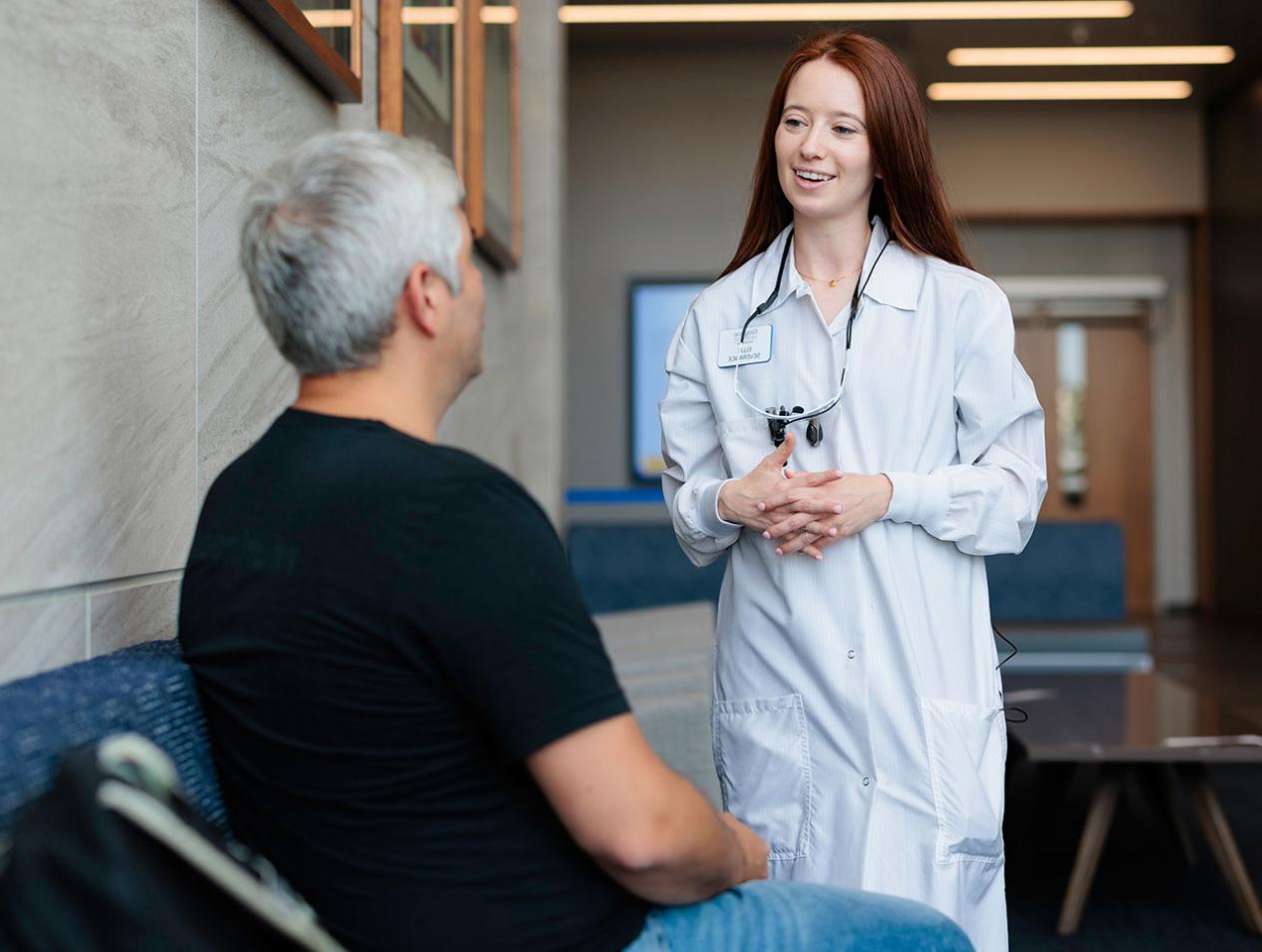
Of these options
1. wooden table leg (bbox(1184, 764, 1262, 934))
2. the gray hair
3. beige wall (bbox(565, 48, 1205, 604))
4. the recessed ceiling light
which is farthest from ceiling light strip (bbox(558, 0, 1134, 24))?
the gray hair

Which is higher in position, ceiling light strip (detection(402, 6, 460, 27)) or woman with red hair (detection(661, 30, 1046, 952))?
ceiling light strip (detection(402, 6, 460, 27))

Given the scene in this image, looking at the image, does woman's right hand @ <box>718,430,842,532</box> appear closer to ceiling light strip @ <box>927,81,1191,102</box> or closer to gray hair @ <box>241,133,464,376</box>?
gray hair @ <box>241,133,464,376</box>

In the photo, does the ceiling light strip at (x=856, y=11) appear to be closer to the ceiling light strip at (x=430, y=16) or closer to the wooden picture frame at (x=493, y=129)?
the wooden picture frame at (x=493, y=129)

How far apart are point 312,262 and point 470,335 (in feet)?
0.58

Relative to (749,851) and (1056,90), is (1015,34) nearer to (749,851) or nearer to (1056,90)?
(1056,90)

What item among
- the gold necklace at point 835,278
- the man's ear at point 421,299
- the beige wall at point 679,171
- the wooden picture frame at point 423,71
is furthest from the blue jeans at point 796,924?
the beige wall at point 679,171

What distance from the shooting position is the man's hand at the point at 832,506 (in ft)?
5.44

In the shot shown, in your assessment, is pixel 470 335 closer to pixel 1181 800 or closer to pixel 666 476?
pixel 666 476

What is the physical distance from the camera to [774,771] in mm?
1751

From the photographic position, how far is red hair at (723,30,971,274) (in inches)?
70.5

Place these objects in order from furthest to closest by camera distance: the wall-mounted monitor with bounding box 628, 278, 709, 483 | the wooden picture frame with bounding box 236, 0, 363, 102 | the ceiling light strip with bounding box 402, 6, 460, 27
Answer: the wall-mounted monitor with bounding box 628, 278, 709, 483 → the ceiling light strip with bounding box 402, 6, 460, 27 → the wooden picture frame with bounding box 236, 0, 363, 102

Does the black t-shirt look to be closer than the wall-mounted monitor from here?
Yes

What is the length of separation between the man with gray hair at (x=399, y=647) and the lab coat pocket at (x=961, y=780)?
523 mm

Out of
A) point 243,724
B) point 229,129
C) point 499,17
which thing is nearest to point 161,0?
point 229,129
